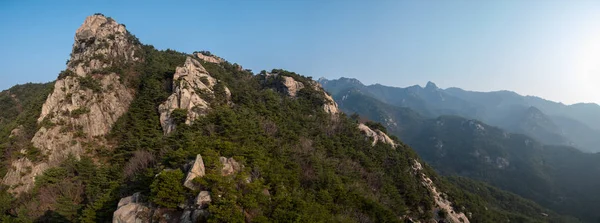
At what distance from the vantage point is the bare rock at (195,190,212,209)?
72.5ft

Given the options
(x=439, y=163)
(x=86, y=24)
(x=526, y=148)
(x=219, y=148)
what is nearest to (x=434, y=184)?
(x=219, y=148)

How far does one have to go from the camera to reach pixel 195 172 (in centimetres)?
2445

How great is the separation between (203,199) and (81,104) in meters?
37.8

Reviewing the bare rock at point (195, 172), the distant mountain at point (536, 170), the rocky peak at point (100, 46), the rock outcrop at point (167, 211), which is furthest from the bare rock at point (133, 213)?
the distant mountain at point (536, 170)

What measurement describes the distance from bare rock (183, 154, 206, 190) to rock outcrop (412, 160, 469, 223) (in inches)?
1773

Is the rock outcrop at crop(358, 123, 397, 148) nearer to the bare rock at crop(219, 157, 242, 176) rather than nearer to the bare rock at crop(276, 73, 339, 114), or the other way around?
the bare rock at crop(276, 73, 339, 114)

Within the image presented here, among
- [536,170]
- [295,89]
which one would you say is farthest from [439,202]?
[536,170]

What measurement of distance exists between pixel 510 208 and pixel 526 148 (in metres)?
116

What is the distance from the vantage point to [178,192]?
23078 millimetres

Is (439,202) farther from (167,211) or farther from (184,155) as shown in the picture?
(167,211)

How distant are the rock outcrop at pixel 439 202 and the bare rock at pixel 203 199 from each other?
4523cm

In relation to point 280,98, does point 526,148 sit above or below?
below

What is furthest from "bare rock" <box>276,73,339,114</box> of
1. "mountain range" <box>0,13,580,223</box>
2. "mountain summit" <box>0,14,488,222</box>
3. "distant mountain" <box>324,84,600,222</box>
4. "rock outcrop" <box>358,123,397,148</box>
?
"distant mountain" <box>324,84,600,222</box>

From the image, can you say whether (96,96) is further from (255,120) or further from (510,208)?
(510,208)
